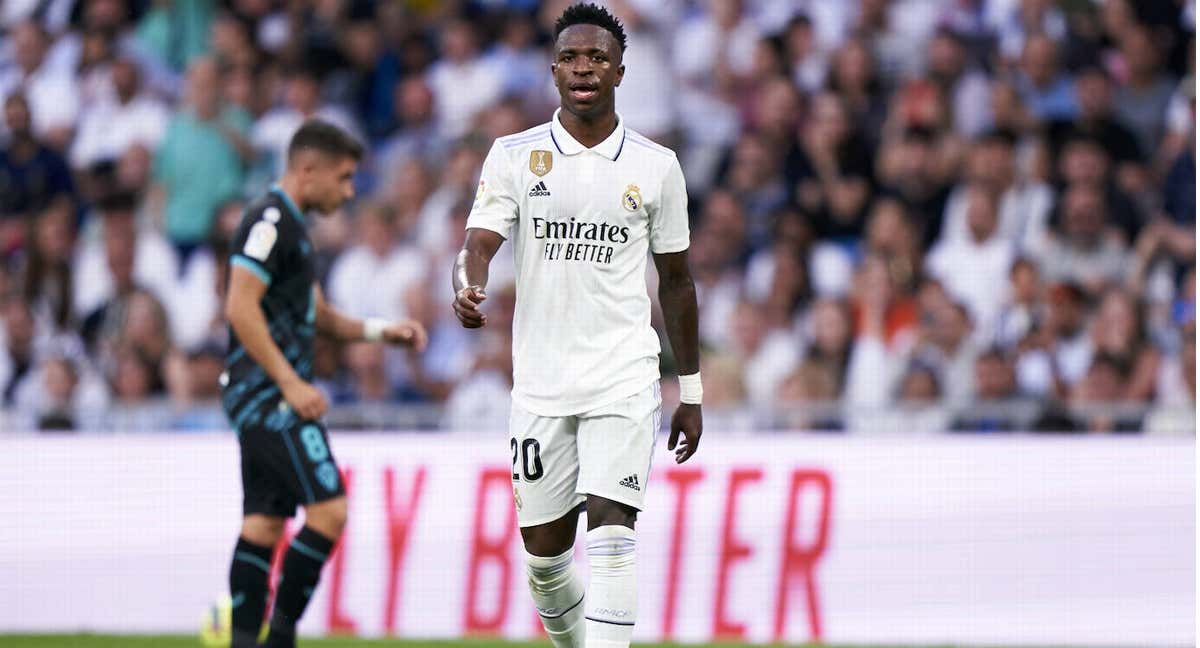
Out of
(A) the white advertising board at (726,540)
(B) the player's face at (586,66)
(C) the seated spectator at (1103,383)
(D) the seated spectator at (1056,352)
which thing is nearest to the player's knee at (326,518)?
(B) the player's face at (586,66)

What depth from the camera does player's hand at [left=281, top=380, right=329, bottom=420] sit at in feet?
23.4

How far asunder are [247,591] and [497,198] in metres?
2.18

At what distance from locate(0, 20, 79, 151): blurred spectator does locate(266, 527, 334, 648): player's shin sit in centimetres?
745

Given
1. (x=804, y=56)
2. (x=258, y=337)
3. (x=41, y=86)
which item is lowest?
(x=258, y=337)

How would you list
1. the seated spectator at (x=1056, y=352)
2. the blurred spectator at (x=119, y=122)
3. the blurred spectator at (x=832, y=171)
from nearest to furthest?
the seated spectator at (x=1056, y=352) → the blurred spectator at (x=832, y=171) → the blurred spectator at (x=119, y=122)

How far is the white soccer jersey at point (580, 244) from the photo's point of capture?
6004 mm

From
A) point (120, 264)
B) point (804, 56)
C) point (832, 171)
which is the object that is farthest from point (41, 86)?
point (832, 171)

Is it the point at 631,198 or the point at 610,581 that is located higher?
the point at 631,198

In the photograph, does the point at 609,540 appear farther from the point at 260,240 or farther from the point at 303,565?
the point at 260,240

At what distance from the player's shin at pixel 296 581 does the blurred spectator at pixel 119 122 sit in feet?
23.1

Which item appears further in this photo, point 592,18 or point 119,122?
point 119,122

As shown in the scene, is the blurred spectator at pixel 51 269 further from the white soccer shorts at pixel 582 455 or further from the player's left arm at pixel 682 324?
the player's left arm at pixel 682 324

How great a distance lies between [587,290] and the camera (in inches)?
237

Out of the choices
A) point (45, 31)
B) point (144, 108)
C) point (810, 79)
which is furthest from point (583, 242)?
point (45, 31)
